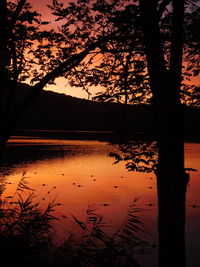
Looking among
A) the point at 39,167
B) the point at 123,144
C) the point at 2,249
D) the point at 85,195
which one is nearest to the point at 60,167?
the point at 39,167

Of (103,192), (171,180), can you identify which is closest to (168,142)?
(171,180)

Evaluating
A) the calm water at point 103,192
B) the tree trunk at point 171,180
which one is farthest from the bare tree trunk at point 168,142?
the calm water at point 103,192

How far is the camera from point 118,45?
9016 mm

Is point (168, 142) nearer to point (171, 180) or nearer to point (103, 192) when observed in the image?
point (171, 180)

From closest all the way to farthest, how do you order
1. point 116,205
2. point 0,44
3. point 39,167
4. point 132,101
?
1. point 0,44
2. point 132,101
3. point 116,205
4. point 39,167

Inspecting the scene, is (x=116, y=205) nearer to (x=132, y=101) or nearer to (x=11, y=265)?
(x=132, y=101)

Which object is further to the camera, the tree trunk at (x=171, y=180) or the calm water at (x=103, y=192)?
the calm water at (x=103, y=192)

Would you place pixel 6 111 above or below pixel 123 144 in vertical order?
above

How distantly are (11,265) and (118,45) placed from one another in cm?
558

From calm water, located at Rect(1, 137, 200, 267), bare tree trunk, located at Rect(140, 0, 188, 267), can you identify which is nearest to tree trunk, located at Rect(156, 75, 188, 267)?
bare tree trunk, located at Rect(140, 0, 188, 267)

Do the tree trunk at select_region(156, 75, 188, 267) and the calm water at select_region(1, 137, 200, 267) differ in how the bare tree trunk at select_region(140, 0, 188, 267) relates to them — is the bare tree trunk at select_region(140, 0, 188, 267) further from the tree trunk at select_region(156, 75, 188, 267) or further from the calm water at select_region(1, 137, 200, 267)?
the calm water at select_region(1, 137, 200, 267)

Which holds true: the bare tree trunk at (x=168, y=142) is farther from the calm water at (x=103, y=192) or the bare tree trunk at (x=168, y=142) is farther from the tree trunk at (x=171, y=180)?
the calm water at (x=103, y=192)

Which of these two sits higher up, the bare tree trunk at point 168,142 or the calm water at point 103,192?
the bare tree trunk at point 168,142

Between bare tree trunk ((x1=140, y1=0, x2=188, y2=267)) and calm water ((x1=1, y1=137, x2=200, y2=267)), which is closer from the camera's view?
bare tree trunk ((x1=140, y1=0, x2=188, y2=267))
